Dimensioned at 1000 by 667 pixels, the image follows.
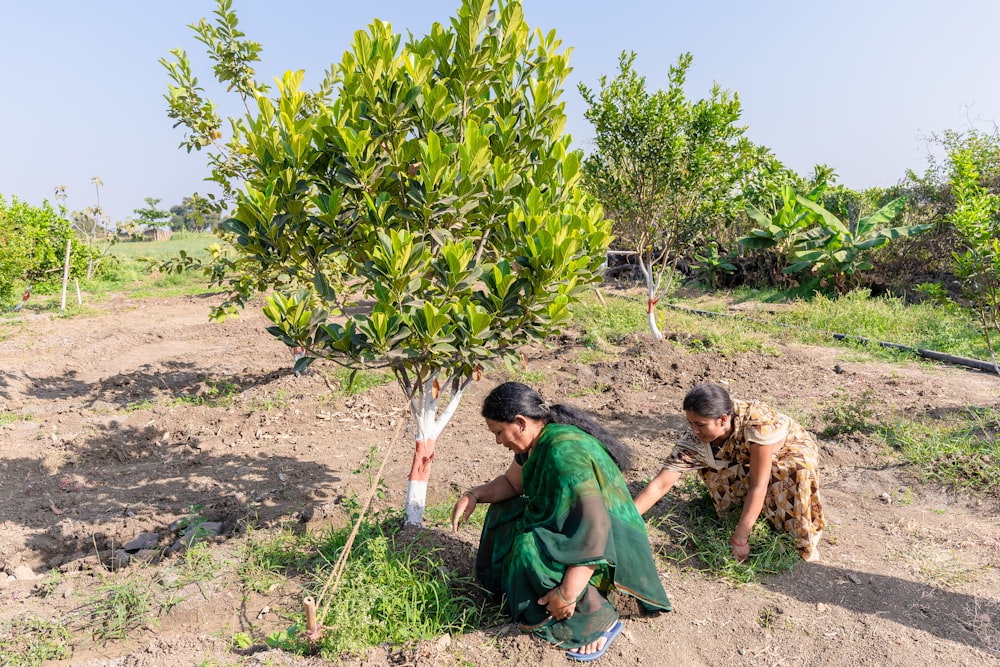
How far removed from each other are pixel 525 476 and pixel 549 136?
1739 mm

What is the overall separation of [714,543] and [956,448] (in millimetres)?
2519

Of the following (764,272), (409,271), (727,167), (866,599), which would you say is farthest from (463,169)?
(764,272)

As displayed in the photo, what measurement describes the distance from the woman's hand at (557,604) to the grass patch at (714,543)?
1.11 m

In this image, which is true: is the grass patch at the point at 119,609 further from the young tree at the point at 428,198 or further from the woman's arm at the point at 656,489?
the woman's arm at the point at 656,489

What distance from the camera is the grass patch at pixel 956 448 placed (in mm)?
4461

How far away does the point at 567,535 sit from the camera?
2.64 meters

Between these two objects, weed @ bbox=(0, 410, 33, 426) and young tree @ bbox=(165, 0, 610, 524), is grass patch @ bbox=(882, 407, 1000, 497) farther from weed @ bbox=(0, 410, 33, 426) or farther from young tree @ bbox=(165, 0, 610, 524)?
weed @ bbox=(0, 410, 33, 426)

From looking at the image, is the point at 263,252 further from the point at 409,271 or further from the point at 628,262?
the point at 628,262

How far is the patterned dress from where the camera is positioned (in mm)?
3361

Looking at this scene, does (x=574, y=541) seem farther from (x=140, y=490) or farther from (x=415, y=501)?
(x=140, y=490)

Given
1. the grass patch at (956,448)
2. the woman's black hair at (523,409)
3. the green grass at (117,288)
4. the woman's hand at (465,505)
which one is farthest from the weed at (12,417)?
the grass patch at (956,448)

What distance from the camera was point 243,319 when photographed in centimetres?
Answer: 1220

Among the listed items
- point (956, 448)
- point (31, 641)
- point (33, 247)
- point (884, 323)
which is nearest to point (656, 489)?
point (956, 448)

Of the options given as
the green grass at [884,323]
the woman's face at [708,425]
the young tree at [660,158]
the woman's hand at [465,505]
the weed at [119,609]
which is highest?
the young tree at [660,158]
